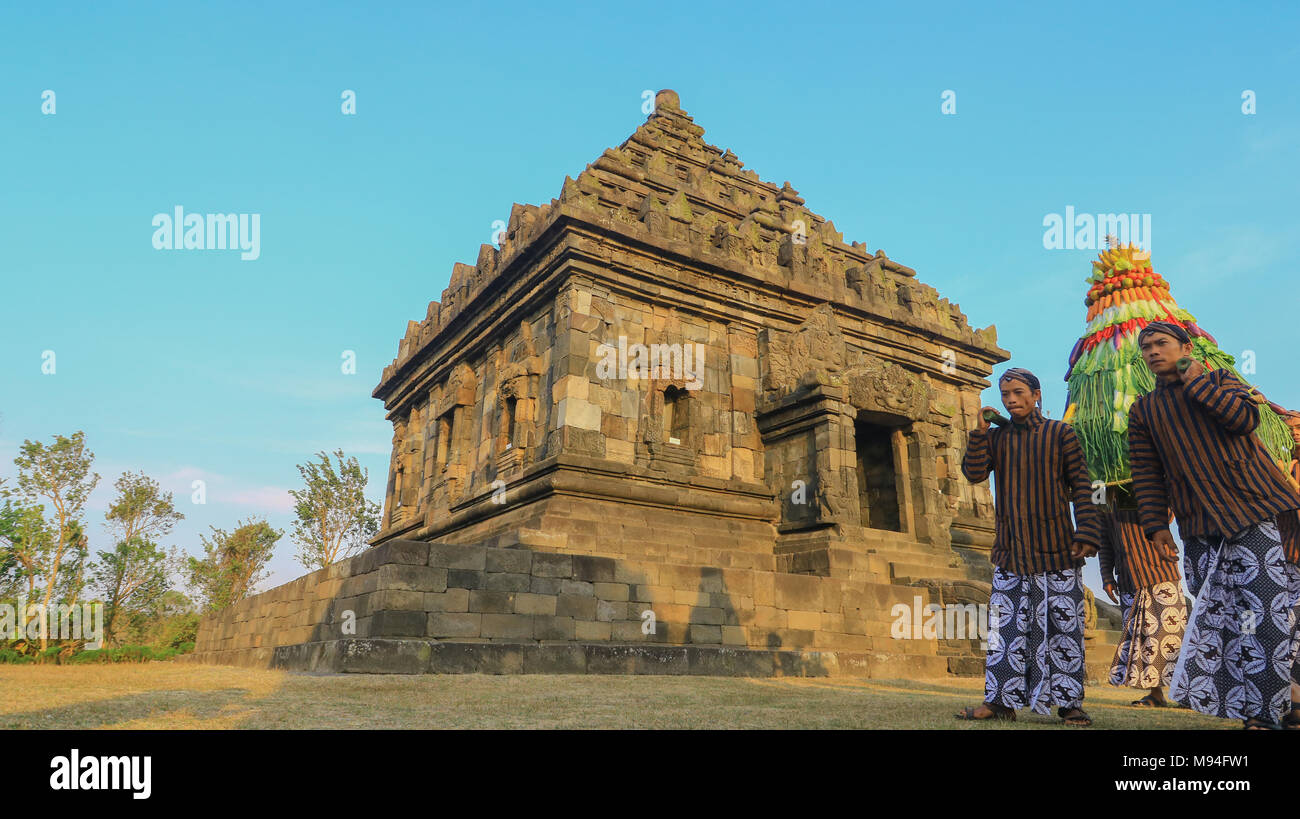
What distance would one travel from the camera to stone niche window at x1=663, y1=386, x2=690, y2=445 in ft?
52.0

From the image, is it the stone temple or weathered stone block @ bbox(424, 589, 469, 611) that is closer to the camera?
weathered stone block @ bbox(424, 589, 469, 611)

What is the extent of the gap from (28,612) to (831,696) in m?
25.2

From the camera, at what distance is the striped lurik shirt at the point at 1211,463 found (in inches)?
173

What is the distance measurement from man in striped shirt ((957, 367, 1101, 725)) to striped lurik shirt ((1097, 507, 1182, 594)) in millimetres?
A: 2640

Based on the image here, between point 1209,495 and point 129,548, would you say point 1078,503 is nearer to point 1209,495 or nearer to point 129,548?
point 1209,495

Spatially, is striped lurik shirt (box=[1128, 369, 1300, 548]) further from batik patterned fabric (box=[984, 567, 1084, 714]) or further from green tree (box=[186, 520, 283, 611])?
green tree (box=[186, 520, 283, 611])

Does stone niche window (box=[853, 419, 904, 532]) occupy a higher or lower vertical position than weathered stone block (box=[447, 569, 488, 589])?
higher

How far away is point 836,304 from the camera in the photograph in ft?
60.7

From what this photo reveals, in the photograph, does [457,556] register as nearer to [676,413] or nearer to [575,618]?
[575,618]

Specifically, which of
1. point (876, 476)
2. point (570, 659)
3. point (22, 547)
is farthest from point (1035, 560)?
point (22, 547)

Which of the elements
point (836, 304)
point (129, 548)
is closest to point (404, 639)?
Answer: point (836, 304)

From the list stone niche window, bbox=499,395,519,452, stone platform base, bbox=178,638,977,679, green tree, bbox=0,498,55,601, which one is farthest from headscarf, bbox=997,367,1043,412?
green tree, bbox=0,498,55,601

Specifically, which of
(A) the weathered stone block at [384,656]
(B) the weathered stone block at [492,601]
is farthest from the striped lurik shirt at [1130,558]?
(A) the weathered stone block at [384,656]
